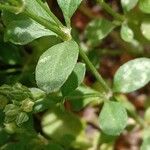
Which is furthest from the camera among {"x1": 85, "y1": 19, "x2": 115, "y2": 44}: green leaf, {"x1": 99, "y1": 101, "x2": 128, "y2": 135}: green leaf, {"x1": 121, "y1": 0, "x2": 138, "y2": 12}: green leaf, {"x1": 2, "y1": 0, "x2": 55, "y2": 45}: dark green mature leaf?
{"x1": 85, "y1": 19, "x2": 115, "y2": 44}: green leaf

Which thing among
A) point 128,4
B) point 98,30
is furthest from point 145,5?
point 98,30

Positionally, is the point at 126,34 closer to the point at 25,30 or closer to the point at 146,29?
the point at 146,29

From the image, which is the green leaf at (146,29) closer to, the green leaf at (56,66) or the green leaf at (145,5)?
the green leaf at (145,5)

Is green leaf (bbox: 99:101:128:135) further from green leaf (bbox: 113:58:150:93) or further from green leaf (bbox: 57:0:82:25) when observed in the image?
green leaf (bbox: 57:0:82:25)

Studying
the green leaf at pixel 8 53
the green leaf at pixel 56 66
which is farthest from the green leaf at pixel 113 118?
the green leaf at pixel 8 53

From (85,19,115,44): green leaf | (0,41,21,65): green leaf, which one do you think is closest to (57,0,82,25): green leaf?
(85,19,115,44): green leaf

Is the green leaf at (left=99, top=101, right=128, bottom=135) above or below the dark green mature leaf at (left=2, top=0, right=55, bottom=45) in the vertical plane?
below

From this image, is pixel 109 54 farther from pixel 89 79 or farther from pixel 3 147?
pixel 3 147

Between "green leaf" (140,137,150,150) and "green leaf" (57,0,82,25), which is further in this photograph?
"green leaf" (140,137,150,150)
